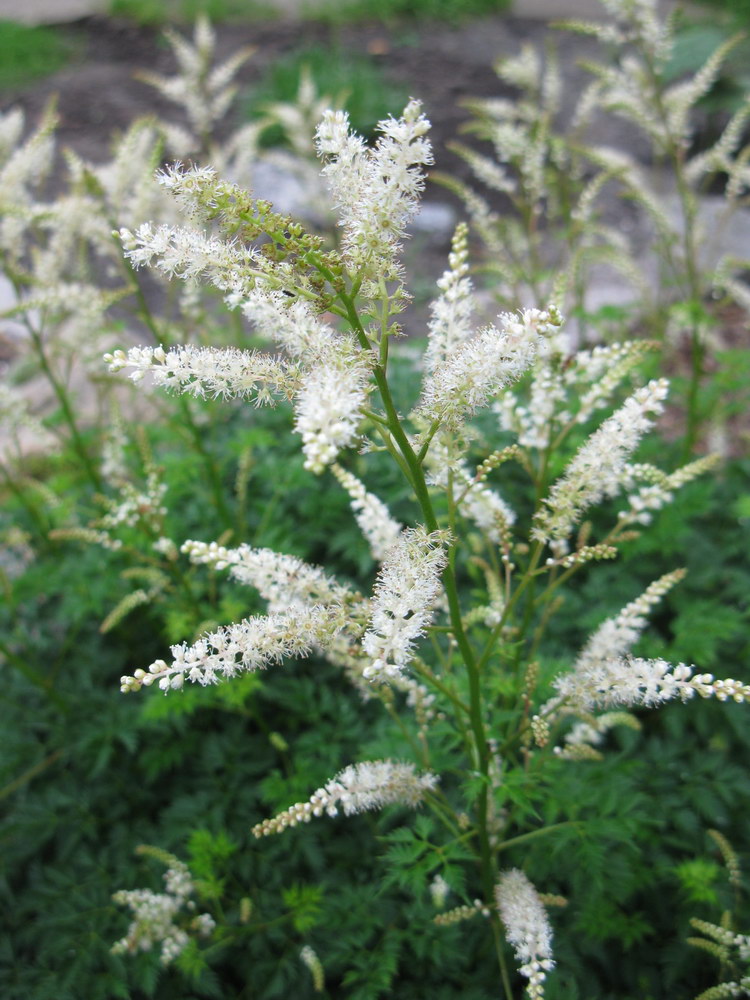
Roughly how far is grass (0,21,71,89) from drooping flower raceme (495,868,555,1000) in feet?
38.7

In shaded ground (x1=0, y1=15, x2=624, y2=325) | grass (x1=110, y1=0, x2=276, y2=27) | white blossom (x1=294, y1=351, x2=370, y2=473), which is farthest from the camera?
grass (x1=110, y1=0, x2=276, y2=27)

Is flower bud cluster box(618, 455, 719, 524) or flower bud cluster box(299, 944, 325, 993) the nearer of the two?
flower bud cluster box(618, 455, 719, 524)

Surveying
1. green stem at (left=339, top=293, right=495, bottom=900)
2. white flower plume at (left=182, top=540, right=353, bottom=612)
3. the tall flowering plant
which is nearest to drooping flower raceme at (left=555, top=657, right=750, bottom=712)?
the tall flowering plant

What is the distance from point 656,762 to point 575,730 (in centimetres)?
55

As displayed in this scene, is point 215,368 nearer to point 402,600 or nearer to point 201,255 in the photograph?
point 201,255

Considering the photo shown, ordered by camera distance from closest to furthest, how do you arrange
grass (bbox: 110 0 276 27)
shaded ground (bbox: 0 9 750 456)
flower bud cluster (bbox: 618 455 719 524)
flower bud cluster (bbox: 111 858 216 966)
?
1. flower bud cluster (bbox: 618 455 719 524)
2. flower bud cluster (bbox: 111 858 216 966)
3. shaded ground (bbox: 0 9 750 456)
4. grass (bbox: 110 0 276 27)

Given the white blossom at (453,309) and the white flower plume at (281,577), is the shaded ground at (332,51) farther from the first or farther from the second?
the white flower plume at (281,577)

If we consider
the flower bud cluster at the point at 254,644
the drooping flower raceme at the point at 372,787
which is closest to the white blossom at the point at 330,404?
the flower bud cluster at the point at 254,644

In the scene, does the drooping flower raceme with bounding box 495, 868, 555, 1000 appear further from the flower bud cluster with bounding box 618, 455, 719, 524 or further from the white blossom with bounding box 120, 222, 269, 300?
the white blossom with bounding box 120, 222, 269, 300

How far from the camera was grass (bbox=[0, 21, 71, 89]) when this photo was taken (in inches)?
408

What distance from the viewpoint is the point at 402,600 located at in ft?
5.09

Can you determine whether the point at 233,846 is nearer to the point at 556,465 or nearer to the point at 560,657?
the point at 560,657

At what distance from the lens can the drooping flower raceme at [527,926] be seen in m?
1.79

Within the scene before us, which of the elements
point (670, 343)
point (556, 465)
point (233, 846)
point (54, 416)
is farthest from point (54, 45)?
point (233, 846)
